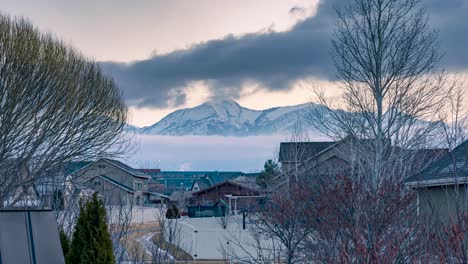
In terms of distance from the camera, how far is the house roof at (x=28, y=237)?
19.8ft

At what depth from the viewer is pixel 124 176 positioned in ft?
204

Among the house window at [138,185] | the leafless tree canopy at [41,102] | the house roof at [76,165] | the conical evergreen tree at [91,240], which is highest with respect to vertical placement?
the leafless tree canopy at [41,102]

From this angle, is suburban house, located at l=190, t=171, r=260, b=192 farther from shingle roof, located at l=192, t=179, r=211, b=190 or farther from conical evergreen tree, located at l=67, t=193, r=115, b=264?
conical evergreen tree, located at l=67, t=193, r=115, b=264

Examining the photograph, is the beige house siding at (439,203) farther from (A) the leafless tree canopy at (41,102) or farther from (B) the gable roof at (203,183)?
(B) the gable roof at (203,183)

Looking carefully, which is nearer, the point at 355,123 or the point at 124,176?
the point at 355,123

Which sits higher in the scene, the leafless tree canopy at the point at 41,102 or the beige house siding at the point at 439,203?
the leafless tree canopy at the point at 41,102

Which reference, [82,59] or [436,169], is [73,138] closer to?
[82,59]

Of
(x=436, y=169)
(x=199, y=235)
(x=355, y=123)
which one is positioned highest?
(x=355, y=123)

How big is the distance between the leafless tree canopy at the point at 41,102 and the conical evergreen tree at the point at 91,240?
41.6 feet

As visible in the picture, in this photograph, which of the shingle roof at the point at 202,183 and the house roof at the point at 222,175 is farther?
Answer: the house roof at the point at 222,175

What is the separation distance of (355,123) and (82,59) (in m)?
12.4

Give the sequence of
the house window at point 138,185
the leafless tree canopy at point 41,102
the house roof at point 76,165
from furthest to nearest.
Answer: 1. the house window at point 138,185
2. the house roof at point 76,165
3. the leafless tree canopy at point 41,102

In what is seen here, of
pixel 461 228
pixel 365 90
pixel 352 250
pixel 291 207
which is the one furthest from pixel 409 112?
pixel 461 228

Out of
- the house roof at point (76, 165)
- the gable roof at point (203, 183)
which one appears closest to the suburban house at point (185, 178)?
the gable roof at point (203, 183)
